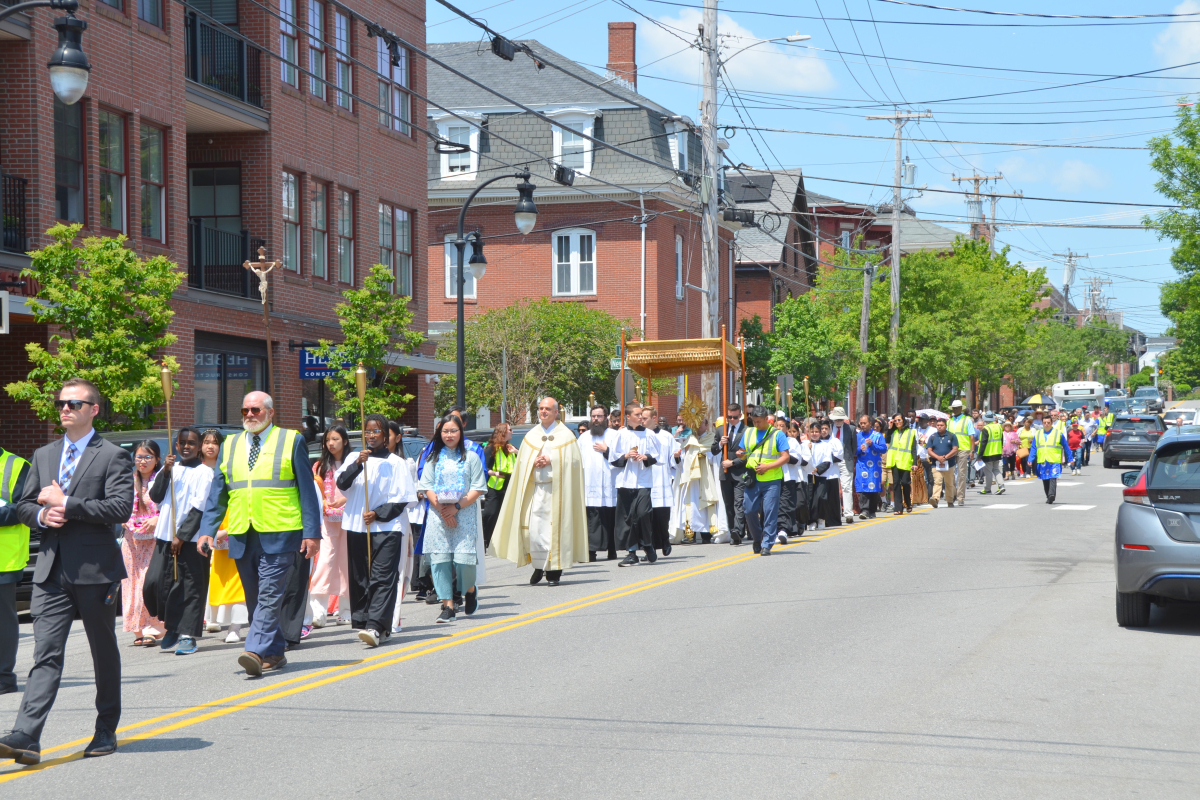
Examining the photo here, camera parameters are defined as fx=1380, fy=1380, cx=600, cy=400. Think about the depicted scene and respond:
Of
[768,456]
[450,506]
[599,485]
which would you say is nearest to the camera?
[450,506]

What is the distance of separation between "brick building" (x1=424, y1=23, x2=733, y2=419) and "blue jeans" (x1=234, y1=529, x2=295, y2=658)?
3396 cm

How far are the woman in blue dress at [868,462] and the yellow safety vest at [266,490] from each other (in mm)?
15789

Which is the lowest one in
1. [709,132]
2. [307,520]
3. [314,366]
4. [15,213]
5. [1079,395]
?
[307,520]

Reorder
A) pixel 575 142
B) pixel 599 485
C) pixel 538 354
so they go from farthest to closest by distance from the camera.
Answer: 1. pixel 575 142
2. pixel 538 354
3. pixel 599 485

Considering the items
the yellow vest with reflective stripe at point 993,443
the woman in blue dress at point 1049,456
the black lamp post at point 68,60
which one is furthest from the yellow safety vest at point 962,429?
the black lamp post at point 68,60

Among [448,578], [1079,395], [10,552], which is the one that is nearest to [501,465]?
[448,578]

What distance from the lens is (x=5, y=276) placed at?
17922 millimetres

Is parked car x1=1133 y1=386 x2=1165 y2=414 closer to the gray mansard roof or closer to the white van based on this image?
the white van

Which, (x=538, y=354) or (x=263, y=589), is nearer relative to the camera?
(x=263, y=589)

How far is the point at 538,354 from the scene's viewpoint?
39031 mm

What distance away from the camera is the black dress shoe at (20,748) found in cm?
670

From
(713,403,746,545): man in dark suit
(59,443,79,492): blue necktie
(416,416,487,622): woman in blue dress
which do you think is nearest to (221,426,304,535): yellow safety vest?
(59,443,79,492): blue necktie

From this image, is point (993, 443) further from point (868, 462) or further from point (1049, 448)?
point (868, 462)

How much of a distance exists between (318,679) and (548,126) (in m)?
37.0
